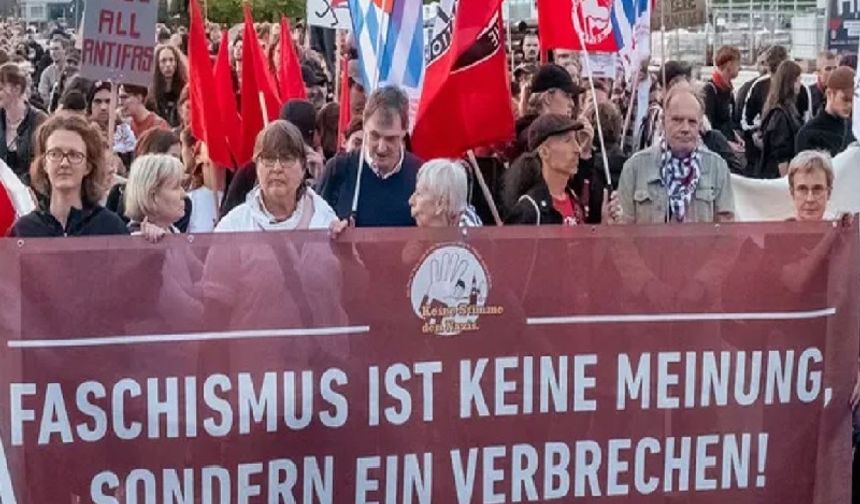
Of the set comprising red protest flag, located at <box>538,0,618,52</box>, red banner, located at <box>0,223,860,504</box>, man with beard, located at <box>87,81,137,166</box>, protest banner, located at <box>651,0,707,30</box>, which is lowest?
red banner, located at <box>0,223,860,504</box>

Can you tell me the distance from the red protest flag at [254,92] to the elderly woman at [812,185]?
3316mm

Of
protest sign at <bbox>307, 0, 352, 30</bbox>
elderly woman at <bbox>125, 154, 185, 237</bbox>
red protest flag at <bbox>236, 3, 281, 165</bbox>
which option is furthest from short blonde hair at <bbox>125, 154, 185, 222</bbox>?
protest sign at <bbox>307, 0, 352, 30</bbox>

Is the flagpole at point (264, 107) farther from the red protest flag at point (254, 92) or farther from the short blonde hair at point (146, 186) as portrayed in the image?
the short blonde hair at point (146, 186)

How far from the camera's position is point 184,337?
4754mm

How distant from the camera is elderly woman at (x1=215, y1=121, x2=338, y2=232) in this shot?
18.7 feet

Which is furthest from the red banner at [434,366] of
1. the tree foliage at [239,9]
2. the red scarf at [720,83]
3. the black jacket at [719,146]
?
the tree foliage at [239,9]

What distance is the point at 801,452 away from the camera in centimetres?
521

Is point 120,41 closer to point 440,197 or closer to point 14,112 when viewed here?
point 14,112

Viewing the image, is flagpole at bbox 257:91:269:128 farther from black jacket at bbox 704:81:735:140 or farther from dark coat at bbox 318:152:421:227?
black jacket at bbox 704:81:735:140

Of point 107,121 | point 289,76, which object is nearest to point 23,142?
point 107,121

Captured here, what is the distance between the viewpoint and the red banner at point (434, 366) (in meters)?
4.66

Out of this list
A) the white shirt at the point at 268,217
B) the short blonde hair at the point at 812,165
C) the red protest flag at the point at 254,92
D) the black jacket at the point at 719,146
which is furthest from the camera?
the black jacket at the point at 719,146

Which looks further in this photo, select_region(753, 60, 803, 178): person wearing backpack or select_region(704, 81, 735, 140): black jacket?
select_region(704, 81, 735, 140): black jacket

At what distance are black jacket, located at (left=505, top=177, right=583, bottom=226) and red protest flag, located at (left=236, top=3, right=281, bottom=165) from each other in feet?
7.92
